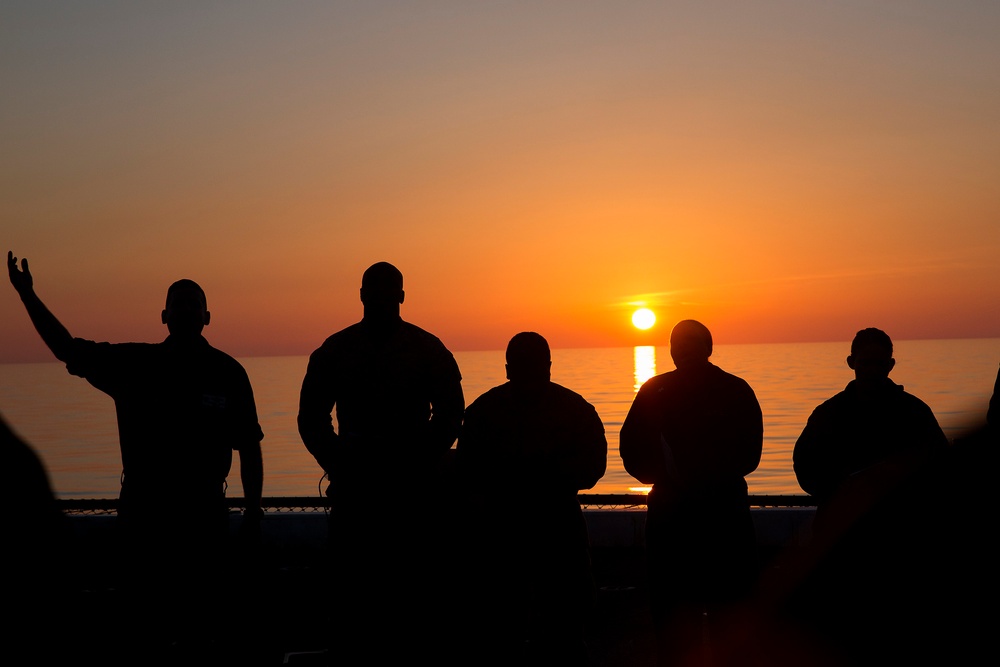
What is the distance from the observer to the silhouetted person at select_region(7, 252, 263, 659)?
4781mm

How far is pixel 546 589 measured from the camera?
209 inches

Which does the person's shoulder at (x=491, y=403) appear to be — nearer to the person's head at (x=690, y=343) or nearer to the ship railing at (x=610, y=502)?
the person's head at (x=690, y=343)

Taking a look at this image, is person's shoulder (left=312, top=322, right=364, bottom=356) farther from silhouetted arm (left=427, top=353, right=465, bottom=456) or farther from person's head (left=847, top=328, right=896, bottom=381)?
person's head (left=847, top=328, right=896, bottom=381)

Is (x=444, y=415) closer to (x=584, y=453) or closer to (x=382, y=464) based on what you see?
(x=382, y=464)

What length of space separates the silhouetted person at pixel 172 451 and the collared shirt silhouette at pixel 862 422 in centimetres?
290

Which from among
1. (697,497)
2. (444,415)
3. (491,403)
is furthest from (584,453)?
(444,415)

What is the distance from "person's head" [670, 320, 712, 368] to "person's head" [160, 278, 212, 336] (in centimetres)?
249

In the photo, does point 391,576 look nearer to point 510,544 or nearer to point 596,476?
point 510,544

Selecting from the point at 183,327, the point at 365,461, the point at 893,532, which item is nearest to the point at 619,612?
the point at 365,461

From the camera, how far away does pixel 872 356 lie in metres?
5.25

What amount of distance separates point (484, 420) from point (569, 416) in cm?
45

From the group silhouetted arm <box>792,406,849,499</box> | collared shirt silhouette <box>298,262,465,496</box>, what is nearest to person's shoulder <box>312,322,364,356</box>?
collared shirt silhouette <box>298,262,465,496</box>

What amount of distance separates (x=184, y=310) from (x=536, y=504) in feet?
6.75

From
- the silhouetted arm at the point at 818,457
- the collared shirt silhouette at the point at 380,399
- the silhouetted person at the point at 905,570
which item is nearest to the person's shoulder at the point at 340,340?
the collared shirt silhouette at the point at 380,399
